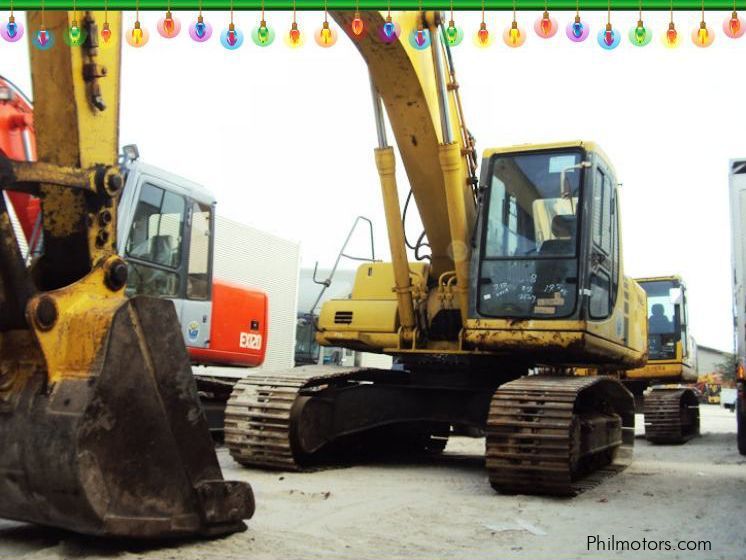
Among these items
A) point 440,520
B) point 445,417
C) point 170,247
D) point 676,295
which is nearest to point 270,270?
point 170,247

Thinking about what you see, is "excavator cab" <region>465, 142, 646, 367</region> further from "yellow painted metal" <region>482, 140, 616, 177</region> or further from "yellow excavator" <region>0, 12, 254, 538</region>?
"yellow excavator" <region>0, 12, 254, 538</region>

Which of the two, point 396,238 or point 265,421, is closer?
point 265,421

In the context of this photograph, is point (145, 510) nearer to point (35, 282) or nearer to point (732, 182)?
point (35, 282)

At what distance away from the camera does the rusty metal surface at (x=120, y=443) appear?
315cm

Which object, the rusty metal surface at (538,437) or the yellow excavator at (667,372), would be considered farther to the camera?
the yellow excavator at (667,372)

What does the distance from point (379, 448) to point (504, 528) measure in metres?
3.93

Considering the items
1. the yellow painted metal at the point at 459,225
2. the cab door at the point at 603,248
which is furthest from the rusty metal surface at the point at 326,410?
the cab door at the point at 603,248

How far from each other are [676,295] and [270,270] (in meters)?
6.75

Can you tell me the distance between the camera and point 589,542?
428 centimetres

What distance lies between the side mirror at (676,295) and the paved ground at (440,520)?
263 inches

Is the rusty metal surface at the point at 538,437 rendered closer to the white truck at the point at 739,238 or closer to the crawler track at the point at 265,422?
the crawler track at the point at 265,422

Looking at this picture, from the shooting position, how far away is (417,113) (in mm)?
6801

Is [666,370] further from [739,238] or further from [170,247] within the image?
[170,247]

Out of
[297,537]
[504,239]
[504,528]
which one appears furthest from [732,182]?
[297,537]
